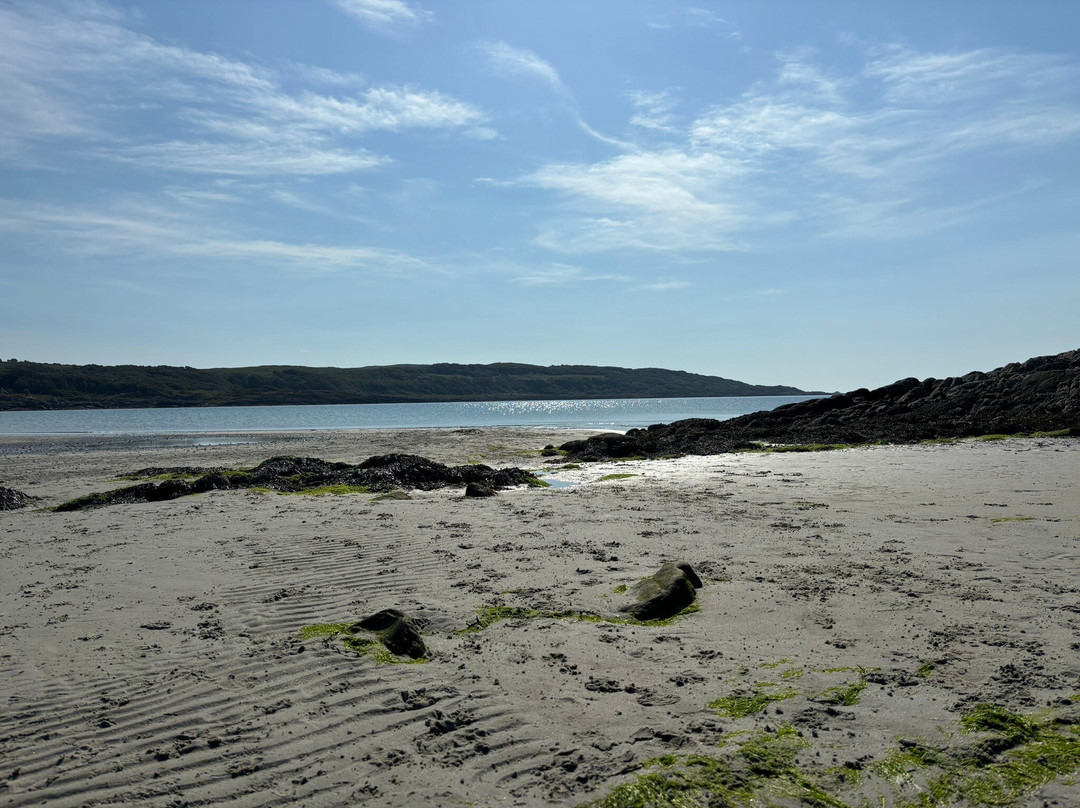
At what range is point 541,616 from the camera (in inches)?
271

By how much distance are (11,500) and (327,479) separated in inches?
273

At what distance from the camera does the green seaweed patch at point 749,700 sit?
15.6 ft

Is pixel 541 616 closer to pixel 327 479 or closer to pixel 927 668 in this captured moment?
pixel 927 668

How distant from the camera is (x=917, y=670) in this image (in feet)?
17.3

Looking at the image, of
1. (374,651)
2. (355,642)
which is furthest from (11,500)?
(374,651)

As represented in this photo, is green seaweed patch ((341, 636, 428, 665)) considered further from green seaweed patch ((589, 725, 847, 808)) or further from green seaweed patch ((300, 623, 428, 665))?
green seaweed patch ((589, 725, 847, 808))

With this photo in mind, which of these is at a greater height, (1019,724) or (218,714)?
(1019,724)

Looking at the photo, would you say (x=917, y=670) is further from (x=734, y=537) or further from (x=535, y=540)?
(x=535, y=540)

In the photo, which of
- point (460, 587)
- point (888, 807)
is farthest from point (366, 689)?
point (888, 807)

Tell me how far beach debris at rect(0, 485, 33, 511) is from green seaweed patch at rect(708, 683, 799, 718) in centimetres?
1639

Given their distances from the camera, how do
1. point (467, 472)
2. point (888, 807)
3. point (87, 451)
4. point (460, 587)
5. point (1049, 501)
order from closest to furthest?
point (888, 807)
point (460, 587)
point (1049, 501)
point (467, 472)
point (87, 451)

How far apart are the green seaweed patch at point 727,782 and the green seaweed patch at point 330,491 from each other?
1333cm

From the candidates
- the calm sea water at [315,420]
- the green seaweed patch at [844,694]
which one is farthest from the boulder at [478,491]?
the calm sea water at [315,420]

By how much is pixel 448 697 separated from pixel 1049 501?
1192 centimetres
